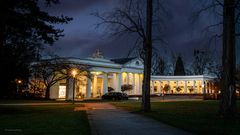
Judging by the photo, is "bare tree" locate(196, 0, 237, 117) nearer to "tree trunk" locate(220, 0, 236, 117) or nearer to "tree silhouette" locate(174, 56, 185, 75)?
"tree trunk" locate(220, 0, 236, 117)

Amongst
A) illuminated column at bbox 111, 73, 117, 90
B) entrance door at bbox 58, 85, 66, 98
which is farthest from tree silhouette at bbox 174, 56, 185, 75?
entrance door at bbox 58, 85, 66, 98

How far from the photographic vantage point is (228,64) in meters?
16.7

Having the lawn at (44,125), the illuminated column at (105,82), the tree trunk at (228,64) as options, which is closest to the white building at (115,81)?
the illuminated column at (105,82)

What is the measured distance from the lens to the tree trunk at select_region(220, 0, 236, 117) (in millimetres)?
16500

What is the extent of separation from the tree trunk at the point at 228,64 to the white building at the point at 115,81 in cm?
4850

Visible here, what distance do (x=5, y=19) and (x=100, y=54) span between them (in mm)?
66715

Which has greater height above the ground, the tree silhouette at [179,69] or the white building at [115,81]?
the tree silhouette at [179,69]

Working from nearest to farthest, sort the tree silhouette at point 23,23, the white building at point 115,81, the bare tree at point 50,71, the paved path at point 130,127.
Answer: the paved path at point 130,127
the tree silhouette at point 23,23
the bare tree at point 50,71
the white building at point 115,81

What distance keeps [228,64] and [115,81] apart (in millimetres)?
72570

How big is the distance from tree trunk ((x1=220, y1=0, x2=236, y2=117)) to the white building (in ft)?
159

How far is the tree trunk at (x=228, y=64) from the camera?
1650 cm

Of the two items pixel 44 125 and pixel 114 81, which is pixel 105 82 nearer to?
pixel 114 81

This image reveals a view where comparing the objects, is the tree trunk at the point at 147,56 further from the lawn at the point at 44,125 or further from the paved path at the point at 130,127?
the paved path at the point at 130,127

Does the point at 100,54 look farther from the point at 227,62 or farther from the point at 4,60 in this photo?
the point at 227,62
